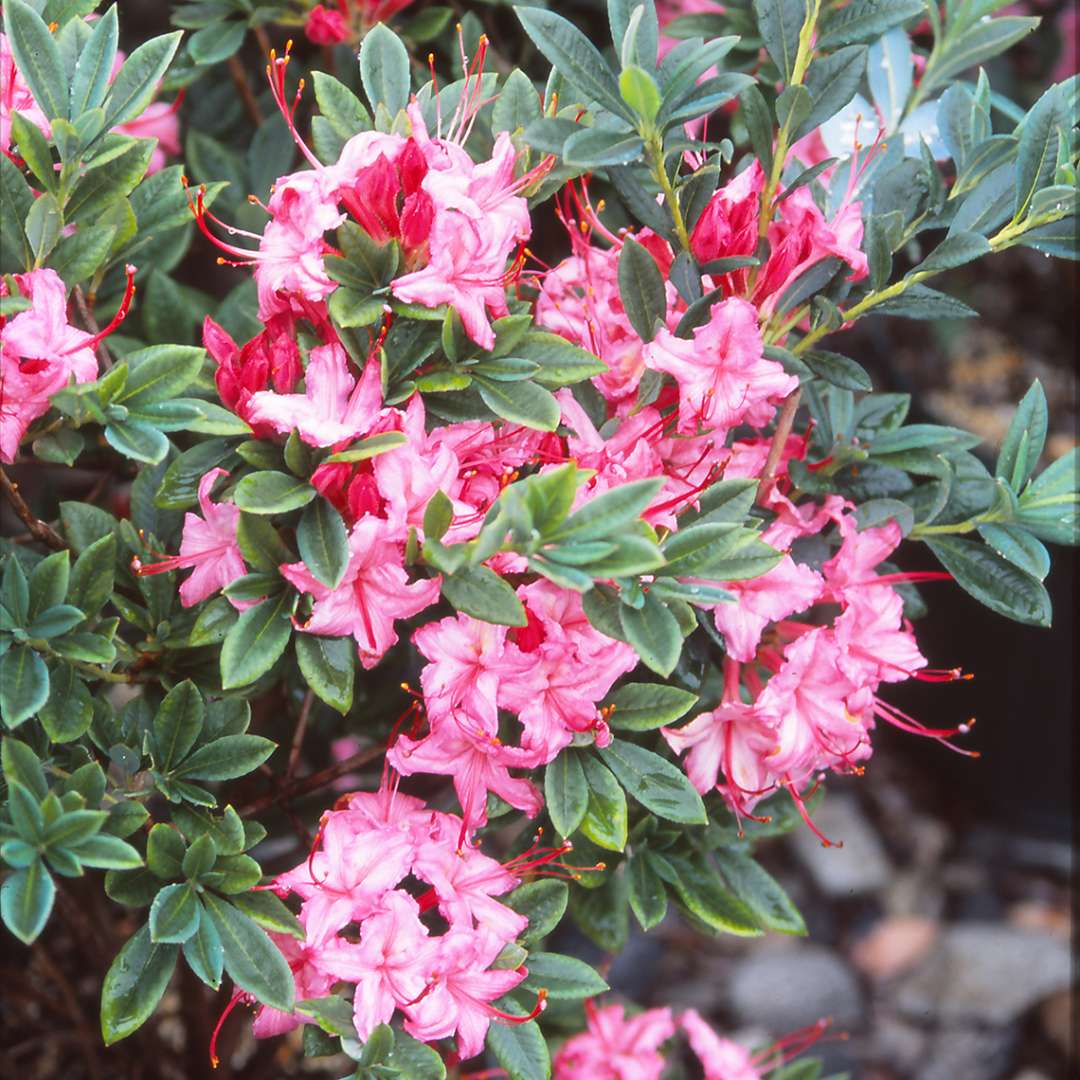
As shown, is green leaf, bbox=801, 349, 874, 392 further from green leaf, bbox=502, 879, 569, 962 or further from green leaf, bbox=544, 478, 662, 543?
green leaf, bbox=502, 879, 569, 962

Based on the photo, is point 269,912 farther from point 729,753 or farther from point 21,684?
point 729,753

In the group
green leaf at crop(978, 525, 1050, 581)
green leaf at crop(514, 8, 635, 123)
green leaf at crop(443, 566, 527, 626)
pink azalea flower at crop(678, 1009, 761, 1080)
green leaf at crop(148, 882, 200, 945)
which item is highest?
green leaf at crop(514, 8, 635, 123)

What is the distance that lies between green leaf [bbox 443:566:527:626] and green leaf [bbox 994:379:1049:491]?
48 cm

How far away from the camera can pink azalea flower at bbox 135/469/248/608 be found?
91 centimetres

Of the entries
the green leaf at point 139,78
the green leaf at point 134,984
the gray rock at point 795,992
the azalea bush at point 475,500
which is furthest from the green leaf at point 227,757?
the gray rock at point 795,992

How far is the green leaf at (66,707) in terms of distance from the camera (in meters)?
0.89

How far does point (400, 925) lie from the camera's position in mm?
914

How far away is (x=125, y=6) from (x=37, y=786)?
67.4 inches

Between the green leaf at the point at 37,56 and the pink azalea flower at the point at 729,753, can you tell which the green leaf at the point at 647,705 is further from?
the green leaf at the point at 37,56

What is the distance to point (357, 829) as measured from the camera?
3.13 feet

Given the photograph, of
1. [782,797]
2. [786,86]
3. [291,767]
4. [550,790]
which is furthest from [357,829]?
[786,86]

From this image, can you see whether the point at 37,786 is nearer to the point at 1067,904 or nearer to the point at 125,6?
the point at 125,6

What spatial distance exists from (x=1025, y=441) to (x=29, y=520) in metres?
0.76

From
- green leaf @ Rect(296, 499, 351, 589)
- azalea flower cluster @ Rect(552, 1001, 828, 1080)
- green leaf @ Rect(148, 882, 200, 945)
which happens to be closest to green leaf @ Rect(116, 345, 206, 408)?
green leaf @ Rect(296, 499, 351, 589)
